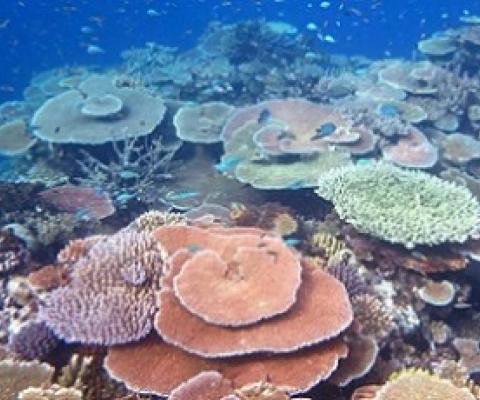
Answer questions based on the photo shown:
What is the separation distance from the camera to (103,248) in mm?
4242

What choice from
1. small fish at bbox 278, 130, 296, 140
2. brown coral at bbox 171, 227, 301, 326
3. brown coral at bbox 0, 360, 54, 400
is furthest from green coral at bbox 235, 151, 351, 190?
brown coral at bbox 0, 360, 54, 400

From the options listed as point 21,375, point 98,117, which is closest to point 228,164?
point 98,117

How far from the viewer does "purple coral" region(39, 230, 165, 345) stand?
372cm

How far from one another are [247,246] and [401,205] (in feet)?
8.73

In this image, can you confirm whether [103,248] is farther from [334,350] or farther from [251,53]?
[251,53]

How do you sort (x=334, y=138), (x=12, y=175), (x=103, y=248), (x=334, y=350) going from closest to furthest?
(x=334, y=350)
(x=103, y=248)
(x=334, y=138)
(x=12, y=175)

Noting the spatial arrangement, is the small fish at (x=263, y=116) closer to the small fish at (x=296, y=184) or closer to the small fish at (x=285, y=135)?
the small fish at (x=285, y=135)

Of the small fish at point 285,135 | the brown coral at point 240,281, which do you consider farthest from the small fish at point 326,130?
the brown coral at point 240,281

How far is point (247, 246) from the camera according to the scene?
163 inches

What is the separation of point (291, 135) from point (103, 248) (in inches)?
207

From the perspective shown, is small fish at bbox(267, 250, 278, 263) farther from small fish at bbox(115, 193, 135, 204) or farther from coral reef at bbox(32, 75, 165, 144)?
coral reef at bbox(32, 75, 165, 144)

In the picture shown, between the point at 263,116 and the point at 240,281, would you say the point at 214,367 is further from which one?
the point at 263,116

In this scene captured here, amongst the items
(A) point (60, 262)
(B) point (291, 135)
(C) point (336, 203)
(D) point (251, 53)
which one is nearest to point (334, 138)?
(B) point (291, 135)

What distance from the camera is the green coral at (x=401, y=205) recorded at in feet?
18.4
